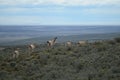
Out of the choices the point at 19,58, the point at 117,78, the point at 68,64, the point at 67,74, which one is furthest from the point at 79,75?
the point at 19,58

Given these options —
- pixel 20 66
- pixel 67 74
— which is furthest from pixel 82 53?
pixel 67 74

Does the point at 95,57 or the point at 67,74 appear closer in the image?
the point at 67,74

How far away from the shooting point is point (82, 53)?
26.0 meters

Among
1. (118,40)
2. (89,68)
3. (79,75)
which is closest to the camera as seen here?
(79,75)

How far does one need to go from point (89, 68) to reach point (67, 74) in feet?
5.98

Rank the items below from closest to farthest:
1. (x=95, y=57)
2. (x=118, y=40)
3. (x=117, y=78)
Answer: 1. (x=117, y=78)
2. (x=95, y=57)
3. (x=118, y=40)

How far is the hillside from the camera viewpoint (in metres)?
18.8

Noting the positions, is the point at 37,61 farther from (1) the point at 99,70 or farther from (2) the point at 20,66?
(1) the point at 99,70

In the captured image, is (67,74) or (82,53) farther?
(82,53)

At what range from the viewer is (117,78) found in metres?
17.3

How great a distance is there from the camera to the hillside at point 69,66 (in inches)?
739

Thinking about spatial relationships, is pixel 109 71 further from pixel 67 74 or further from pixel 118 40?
pixel 118 40

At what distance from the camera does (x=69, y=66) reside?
→ 71.6 feet

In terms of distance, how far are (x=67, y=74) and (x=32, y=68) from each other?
3.66 meters
